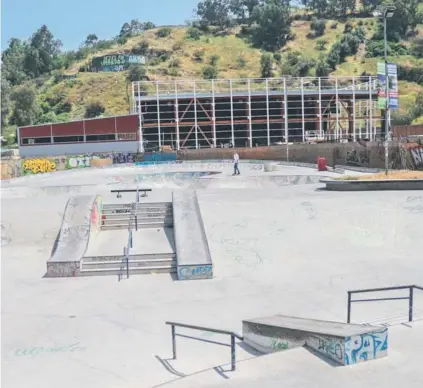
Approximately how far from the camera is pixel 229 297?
1095 cm

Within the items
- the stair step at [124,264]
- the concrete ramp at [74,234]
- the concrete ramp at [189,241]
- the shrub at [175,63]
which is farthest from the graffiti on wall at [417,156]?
the shrub at [175,63]

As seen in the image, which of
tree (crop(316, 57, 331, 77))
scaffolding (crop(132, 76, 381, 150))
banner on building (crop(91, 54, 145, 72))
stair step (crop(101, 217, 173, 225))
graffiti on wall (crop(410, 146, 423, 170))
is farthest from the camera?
banner on building (crop(91, 54, 145, 72))

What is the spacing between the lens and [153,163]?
47.9 metres

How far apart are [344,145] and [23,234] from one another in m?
27.3

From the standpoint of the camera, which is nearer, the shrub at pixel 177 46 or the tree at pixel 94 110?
the tree at pixel 94 110

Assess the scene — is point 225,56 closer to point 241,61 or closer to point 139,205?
point 241,61

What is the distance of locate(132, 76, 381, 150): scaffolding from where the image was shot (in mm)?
55969

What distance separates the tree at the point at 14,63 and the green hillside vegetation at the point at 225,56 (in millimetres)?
266

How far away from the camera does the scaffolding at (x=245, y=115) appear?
56.0 m

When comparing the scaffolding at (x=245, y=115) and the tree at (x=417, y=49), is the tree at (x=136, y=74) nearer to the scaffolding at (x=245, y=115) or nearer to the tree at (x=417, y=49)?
the scaffolding at (x=245, y=115)

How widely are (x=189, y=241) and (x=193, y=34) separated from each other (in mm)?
125010

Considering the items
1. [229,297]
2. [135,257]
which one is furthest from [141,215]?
[229,297]

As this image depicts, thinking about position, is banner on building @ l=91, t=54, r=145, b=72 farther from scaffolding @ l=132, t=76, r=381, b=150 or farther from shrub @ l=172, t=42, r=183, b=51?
scaffolding @ l=132, t=76, r=381, b=150

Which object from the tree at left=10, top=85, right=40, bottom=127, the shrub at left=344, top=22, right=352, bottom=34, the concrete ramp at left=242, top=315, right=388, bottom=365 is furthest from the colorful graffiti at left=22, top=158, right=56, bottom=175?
the shrub at left=344, top=22, right=352, bottom=34
